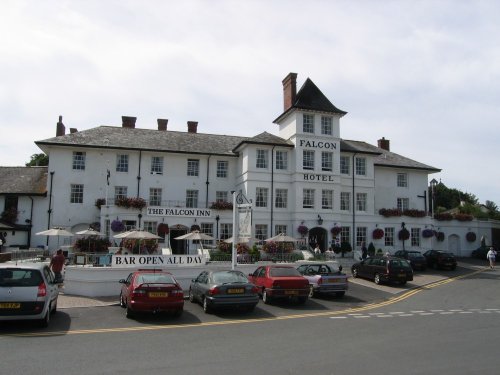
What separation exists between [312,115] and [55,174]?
21198 millimetres

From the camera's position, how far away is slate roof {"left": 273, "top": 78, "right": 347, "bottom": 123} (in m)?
35.3

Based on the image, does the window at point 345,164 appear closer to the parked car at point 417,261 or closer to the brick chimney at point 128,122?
the parked car at point 417,261

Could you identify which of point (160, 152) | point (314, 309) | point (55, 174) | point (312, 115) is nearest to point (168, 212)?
point (160, 152)

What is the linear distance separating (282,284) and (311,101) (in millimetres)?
22473

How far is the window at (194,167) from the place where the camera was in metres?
37.3

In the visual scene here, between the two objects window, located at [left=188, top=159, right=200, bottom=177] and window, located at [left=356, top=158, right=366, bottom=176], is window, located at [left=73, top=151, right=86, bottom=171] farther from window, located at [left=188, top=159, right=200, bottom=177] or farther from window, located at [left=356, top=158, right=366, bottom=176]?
window, located at [left=356, top=158, right=366, bottom=176]

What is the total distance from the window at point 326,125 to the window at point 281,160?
373 centimetres

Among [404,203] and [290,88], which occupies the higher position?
[290,88]

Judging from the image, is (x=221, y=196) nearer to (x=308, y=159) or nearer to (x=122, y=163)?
(x=308, y=159)

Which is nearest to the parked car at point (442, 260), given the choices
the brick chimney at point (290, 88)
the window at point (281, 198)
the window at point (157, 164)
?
the window at point (281, 198)

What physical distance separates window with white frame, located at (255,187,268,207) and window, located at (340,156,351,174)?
7451 millimetres

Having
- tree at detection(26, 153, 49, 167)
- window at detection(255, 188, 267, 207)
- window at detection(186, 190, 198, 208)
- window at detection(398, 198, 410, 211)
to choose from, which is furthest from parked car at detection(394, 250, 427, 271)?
tree at detection(26, 153, 49, 167)

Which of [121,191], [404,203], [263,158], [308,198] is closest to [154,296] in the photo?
[263,158]

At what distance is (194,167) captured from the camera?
3747 centimetres
